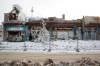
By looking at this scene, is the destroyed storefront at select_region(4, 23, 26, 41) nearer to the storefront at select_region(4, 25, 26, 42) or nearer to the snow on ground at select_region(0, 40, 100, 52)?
the storefront at select_region(4, 25, 26, 42)

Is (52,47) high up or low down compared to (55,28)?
down


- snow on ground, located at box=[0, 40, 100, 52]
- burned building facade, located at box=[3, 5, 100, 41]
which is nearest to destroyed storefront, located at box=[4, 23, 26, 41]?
burned building facade, located at box=[3, 5, 100, 41]

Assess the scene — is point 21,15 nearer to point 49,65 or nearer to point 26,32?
point 26,32

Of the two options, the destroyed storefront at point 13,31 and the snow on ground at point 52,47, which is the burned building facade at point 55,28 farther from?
the snow on ground at point 52,47

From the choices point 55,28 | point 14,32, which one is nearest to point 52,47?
point 55,28

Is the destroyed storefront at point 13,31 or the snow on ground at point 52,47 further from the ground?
the destroyed storefront at point 13,31

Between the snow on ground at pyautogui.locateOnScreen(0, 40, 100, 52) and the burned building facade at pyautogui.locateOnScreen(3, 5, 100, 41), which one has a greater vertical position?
the burned building facade at pyautogui.locateOnScreen(3, 5, 100, 41)

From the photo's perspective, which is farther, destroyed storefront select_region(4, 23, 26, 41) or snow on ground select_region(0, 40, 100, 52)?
destroyed storefront select_region(4, 23, 26, 41)

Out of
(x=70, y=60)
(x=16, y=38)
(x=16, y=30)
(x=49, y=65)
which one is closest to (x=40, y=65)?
(x=49, y=65)

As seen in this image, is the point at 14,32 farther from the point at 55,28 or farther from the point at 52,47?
the point at 52,47

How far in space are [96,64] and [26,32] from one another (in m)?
11.9

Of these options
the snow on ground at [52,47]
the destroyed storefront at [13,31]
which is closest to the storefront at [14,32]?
the destroyed storefront at [13,31]

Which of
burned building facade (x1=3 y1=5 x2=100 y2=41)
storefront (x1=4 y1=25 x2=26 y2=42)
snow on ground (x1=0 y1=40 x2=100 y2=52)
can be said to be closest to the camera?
snow on ground (x1=0 y1=40 x2=100 y2=52)

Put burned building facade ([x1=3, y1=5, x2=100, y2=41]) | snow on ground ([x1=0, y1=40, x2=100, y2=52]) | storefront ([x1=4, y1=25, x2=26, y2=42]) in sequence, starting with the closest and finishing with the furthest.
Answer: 1. snow on ground ([x1=0, y1=40, x2=100, y2=52])
2. burned building facade ([x1=3, y1=5, x2=100, y2=41])
3. storefront ([x1=4, y1=25, x2=26, y2=42])
